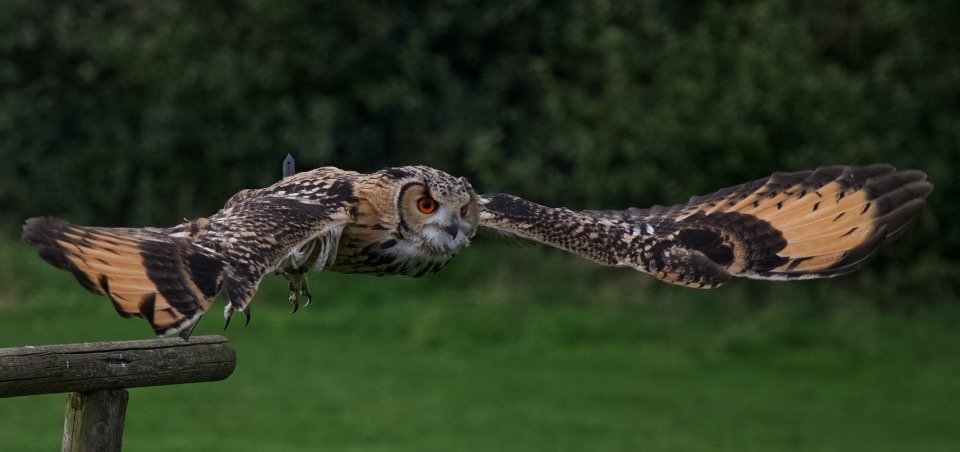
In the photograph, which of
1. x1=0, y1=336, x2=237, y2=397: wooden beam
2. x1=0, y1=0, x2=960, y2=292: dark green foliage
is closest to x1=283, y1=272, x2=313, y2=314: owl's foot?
x1=0, y1=336, x2=237, y2=397: wooden beam

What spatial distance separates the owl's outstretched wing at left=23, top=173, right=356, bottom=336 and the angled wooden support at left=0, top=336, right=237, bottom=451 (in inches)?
23.1

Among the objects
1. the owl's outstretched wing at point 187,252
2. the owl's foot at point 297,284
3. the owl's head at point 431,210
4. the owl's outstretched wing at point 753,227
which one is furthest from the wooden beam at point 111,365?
the owl's outstretched wing at point 753,227

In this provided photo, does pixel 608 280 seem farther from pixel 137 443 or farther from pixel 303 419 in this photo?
pixel 137 443

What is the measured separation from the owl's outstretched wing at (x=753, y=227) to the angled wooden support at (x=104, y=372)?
101 centimetres

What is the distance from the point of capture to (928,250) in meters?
12.5

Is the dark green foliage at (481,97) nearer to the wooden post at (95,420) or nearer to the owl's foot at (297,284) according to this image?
the owl's foot at (297,284)

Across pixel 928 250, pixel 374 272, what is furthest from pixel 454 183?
pixel 928 250

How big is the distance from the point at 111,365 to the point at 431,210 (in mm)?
1080

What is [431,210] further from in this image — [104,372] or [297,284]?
[104,372]

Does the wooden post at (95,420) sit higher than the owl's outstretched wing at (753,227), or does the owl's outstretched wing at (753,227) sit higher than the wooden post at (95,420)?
the owl's outstretched wing at (753,227)

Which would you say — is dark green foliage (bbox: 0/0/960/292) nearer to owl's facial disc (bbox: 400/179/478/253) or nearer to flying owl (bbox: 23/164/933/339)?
flying owl (bbox: 23/164/933/339)

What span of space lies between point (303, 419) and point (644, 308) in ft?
9.37

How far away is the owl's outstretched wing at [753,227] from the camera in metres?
4.98

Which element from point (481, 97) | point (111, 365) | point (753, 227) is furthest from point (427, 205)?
point (481, 97)
